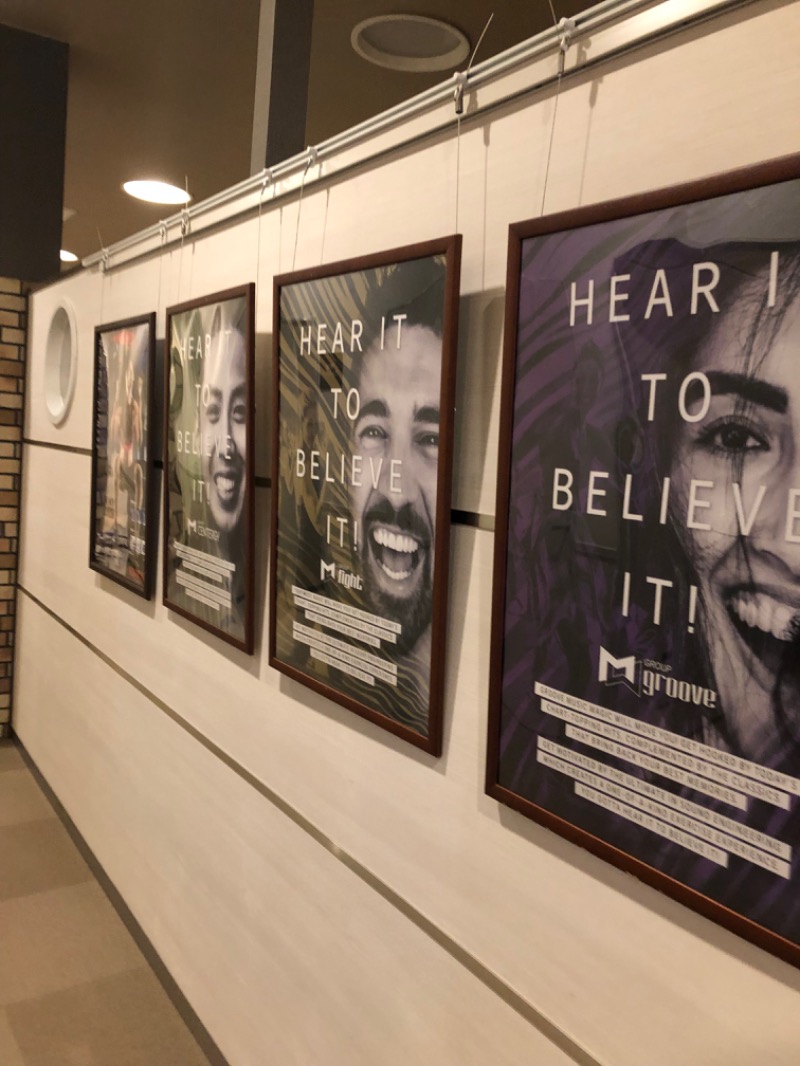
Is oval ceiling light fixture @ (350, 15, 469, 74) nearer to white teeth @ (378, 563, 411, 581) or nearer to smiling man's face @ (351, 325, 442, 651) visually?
smiling man's face @ (351, 325, 442, 651)

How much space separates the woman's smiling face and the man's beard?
470mm

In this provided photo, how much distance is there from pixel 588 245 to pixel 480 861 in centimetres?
84

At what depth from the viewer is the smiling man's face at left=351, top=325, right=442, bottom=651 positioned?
4.12ft

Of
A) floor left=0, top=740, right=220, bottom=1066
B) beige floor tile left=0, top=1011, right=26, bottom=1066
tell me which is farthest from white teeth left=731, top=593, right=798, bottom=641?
beige floor tile left=0, top=1011, right=26, bottom=1066

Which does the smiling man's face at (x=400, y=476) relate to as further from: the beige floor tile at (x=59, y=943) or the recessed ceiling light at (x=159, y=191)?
the recessed ceiling light at (x=159, y=191)

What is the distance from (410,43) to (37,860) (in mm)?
3043

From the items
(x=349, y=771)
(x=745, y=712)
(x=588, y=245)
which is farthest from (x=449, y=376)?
(x=349, y=771)

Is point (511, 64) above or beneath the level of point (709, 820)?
above

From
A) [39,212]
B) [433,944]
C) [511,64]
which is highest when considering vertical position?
[39,212]

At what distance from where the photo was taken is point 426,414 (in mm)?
1256

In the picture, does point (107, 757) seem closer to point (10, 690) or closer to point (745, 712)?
point (10, 690)

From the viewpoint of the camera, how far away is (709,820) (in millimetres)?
866

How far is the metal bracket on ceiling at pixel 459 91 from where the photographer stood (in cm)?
122

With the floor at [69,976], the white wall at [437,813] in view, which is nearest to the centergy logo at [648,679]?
the white wall at [437,813]
